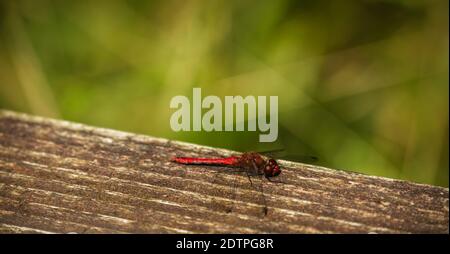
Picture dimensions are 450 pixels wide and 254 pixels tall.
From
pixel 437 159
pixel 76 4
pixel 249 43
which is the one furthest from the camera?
pixel 76 4

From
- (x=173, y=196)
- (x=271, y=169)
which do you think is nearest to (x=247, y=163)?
(x=271, y=169)

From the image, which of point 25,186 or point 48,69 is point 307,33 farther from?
point 25,186

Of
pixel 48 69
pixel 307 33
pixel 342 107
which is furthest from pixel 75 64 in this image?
pixel 342 107

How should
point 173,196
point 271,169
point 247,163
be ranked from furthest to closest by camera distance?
point 247,163 → point 271,169 → point 173,196

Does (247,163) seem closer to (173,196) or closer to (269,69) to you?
(173,196)

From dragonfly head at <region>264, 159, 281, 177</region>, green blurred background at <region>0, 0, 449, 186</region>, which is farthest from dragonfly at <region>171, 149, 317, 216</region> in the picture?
green blurred background at <region>0, 0, 449, 186</region>

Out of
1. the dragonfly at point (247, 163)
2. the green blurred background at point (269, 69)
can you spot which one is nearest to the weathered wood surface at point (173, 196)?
the dragonfly at point (247, 163)
